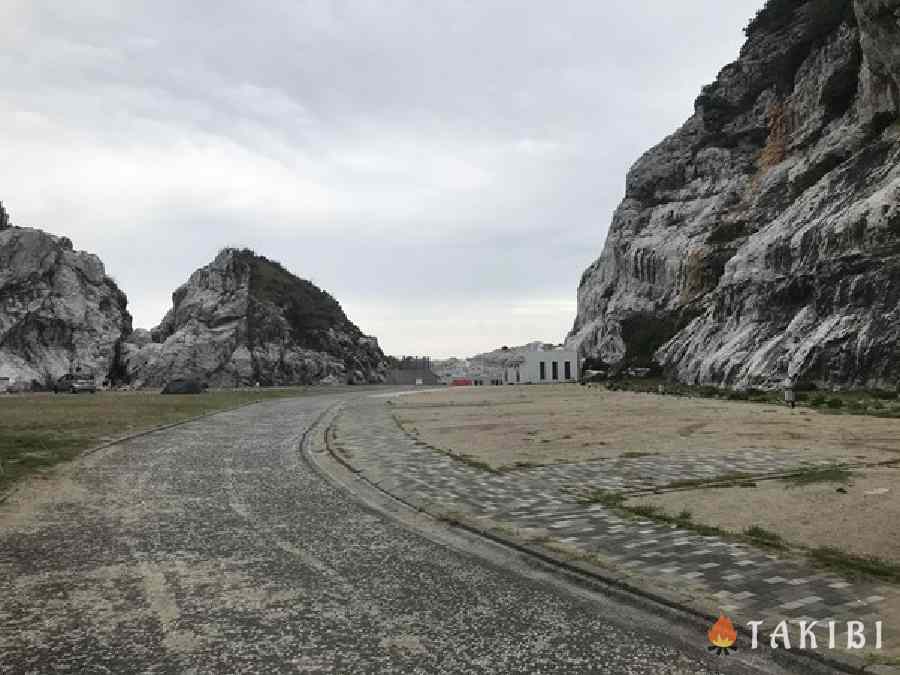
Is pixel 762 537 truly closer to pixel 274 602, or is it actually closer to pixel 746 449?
pixel 274 602

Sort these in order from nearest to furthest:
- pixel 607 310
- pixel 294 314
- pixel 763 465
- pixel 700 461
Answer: pixel 763 465
pixel 700 461
pixel 607 310
pixel 294 314

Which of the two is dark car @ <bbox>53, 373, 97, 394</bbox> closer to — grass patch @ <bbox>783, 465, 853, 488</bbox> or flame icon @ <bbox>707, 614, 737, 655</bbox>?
grass patch @ <bbox>783, 465, 853, 488</bbox>

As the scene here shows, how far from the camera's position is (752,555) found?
649cm

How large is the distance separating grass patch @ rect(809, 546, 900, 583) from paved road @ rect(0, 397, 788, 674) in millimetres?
2217

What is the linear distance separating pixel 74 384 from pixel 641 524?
71.7 metres

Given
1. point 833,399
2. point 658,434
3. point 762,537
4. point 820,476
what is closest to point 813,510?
point 762,537

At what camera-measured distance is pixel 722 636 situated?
15.2ft

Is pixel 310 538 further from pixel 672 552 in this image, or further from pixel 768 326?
pixel 768 326

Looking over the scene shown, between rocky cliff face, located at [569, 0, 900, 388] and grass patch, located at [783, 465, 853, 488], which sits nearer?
grass patch, located at [783, 465, 853, 488]

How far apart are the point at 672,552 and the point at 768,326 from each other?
37261mm

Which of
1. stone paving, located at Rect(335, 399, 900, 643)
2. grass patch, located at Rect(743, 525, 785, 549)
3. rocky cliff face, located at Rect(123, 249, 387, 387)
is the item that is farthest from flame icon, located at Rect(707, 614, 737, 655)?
rocky cliff face, located at Rect(123, 249, 387, 387)

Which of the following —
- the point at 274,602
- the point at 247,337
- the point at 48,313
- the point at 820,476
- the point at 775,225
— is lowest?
the point at 274,602

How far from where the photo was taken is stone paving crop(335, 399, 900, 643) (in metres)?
5.30

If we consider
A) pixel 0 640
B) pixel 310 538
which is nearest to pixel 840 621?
pixel 310 538
